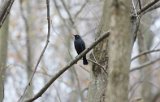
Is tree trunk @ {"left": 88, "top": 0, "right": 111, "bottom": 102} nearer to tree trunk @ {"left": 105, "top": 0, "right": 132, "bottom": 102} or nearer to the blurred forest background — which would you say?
the blurred forest background

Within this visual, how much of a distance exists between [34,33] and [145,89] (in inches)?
344

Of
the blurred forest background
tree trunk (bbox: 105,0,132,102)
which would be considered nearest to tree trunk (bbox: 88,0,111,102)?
the blurred forest background

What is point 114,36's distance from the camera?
234cm

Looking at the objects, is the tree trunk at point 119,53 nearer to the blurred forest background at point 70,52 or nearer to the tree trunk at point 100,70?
the blurred forest background at point 70,52

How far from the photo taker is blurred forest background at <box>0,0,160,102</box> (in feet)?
14.5

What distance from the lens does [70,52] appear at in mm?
6309

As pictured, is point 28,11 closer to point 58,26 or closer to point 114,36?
point 58,26

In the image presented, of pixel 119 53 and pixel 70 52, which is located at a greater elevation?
pixel 119 53

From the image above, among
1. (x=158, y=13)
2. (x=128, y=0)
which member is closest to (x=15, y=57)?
(x=158, y=13)

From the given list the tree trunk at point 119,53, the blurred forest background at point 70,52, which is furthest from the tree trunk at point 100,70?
the tree trunk at point 119,53

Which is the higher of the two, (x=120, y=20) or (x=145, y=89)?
(x=120, y=20)

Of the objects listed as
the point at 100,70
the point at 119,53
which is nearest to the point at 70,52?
the point at 100,70

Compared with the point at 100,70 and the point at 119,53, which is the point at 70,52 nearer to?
the point at 100,70

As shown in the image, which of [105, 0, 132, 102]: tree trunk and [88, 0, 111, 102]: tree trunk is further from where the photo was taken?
[88, 0, 111, 102]: tree trunk
